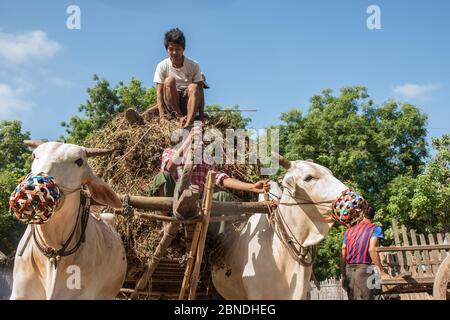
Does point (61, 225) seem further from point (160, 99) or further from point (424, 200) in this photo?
point (424, 200)

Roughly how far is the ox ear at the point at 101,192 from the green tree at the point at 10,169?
1693 centimetres

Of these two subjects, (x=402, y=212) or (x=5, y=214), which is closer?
(x=402, y=212)

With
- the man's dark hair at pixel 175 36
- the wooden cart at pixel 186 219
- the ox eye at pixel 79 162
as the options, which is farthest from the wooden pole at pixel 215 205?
the man's dark hair at pixel 175 36

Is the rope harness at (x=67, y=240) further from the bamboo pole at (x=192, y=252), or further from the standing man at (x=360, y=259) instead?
the standing man at (x=360, y=259)

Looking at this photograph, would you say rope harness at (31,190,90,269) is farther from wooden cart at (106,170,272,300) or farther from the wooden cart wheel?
the wooden cart wheel

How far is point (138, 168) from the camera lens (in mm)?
5949

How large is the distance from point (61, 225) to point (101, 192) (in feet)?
1.79

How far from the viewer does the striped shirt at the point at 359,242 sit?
21.1 ft
